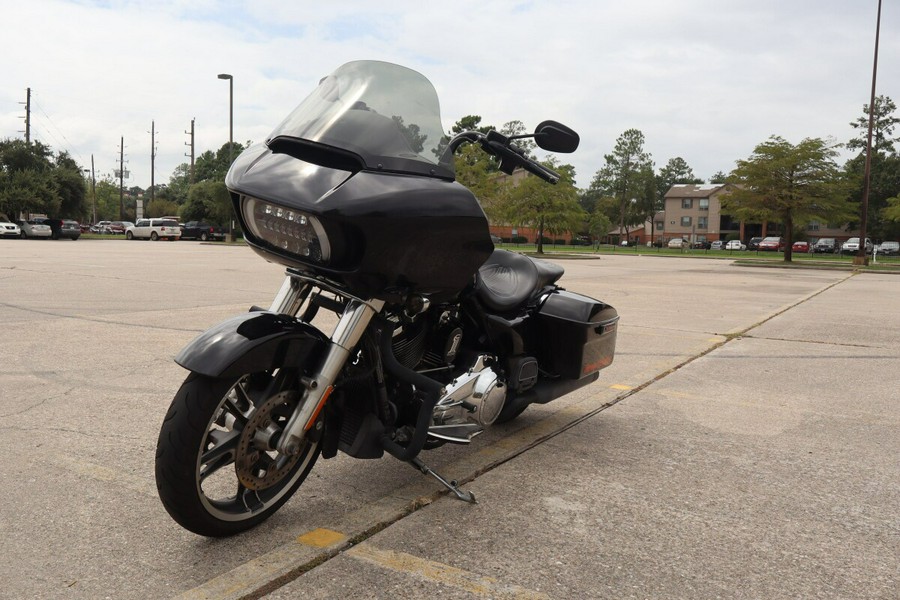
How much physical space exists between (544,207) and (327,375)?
3791cm

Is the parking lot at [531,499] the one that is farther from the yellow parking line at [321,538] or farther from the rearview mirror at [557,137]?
the rearview mirror at [557,137]

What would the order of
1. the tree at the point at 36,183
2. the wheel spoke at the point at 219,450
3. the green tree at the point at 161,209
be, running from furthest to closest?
the green tree at the point at 161,209, the tree at the point at 36,183, the wheel spoke at the point at 219,450

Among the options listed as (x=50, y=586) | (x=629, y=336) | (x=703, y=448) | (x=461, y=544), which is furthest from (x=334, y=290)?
(x=629, y=336)

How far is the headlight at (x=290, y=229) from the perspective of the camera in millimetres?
2641

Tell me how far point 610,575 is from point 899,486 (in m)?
1.93

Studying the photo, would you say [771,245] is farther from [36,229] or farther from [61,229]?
[36,229]

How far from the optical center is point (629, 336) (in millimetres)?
8070

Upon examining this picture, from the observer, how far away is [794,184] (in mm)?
32906

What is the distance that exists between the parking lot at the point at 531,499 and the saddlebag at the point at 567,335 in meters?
0.44

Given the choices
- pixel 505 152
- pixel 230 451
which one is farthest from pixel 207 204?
pixel 230 451

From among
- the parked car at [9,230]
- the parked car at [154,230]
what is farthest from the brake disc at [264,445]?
the parked car at [154,230]

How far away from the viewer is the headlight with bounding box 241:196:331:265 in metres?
2.64

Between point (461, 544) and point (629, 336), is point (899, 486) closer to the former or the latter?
point (461, 544)

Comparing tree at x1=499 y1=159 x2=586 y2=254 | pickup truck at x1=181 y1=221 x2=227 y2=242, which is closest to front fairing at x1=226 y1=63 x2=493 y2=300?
tree at x1=499 y1=159 x2=586 y2=254
